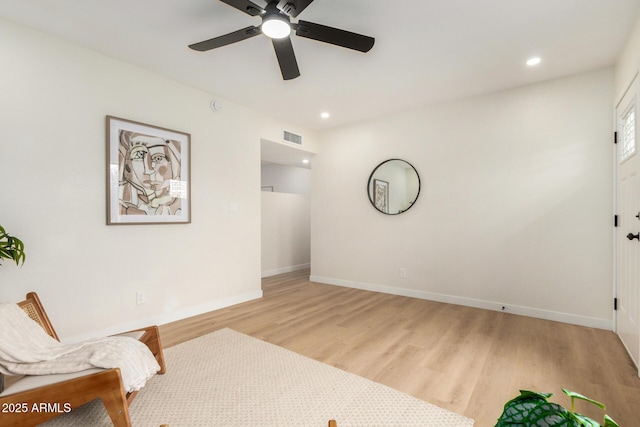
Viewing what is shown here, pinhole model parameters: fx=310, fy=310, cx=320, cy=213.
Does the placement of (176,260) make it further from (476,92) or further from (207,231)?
(476,92)

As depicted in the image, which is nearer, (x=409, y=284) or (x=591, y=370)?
(x=591, y=370)

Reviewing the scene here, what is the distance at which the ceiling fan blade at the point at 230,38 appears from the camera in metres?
2.03

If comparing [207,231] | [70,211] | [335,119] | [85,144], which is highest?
[335,119]

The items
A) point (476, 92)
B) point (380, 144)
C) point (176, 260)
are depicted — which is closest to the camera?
point (176, 260)

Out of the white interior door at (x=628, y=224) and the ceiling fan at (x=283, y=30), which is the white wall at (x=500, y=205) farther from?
the ceiling fan at (x=283, y=30)

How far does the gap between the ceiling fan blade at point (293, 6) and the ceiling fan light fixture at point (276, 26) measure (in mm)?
54

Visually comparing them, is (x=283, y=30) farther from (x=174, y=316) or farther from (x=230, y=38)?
(x=174, y=316)

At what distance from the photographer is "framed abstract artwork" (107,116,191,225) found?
2.87m

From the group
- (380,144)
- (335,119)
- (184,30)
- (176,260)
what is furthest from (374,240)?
(184,30)

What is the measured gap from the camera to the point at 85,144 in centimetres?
270

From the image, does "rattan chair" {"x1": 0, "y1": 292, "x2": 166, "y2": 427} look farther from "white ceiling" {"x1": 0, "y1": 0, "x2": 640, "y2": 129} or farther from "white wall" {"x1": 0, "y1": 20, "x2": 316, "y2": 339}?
"white ceiling" {"x1": 0, "y1": 0, "x2": 640, "y2": 129}

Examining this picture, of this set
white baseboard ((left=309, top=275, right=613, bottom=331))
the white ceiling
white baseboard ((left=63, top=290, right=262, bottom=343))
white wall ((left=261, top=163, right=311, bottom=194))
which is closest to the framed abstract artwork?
the white ceiling

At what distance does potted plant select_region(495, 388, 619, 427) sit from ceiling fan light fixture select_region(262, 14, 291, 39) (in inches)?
83.7

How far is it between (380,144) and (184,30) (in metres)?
2.91
